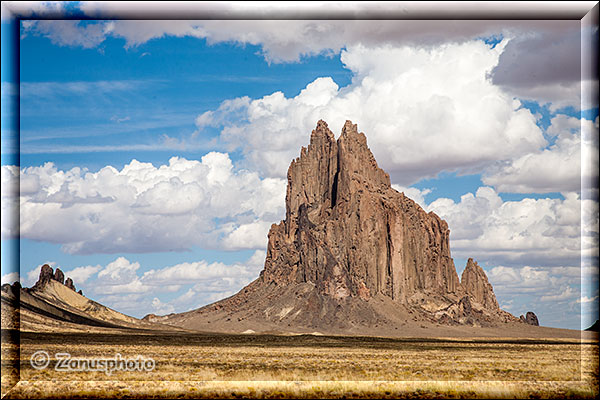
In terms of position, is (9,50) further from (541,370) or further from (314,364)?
(541,370)

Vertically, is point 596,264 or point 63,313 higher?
point 596,264

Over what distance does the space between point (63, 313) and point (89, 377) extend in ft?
494

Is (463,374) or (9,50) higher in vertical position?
(9,50)

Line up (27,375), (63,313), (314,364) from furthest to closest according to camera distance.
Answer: (63,313)
(314,364)
(27,375)

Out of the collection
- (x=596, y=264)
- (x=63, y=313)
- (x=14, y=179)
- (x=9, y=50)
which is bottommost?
(x=63, y=313)

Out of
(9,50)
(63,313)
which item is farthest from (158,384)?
(63,313)

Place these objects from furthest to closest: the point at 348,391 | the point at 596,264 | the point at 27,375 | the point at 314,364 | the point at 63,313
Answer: the point at 63,313, the point at 314,364, the point at 27,375, the point at 348,391, the point at 596,264

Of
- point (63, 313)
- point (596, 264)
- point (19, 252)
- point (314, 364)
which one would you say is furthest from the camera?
point (63, 313)

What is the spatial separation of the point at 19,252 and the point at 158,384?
9042 mm

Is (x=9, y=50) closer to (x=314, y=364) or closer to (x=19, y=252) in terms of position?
(x=19, y=252)

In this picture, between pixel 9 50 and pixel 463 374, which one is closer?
pixel 9 50

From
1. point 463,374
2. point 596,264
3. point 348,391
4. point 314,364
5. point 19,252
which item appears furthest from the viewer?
point 314,364

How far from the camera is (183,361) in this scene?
194 ft

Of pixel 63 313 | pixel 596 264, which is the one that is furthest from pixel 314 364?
pixel 63 313
